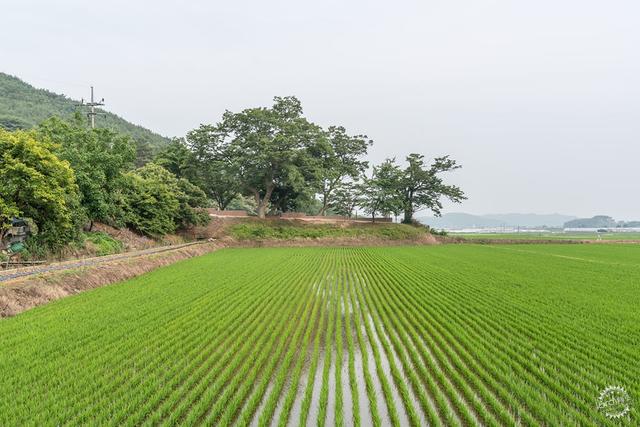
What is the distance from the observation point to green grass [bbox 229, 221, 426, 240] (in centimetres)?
3938

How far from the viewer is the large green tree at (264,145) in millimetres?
38406

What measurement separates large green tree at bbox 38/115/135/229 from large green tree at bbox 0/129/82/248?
3.38 meters

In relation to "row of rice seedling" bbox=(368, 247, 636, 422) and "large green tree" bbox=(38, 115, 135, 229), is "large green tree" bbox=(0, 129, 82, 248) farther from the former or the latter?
"row of rice seedling" bbox=(368, 247, 636, 422)

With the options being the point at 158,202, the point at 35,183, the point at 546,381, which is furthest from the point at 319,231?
the point at 546,381

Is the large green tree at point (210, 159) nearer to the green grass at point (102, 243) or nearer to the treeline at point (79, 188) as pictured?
the treeline at point (79, 188)

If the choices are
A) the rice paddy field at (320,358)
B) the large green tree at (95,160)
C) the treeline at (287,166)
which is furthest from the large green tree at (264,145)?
the rice paddy field at (320,358)

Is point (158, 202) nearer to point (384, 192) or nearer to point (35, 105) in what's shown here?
point (384, 192)

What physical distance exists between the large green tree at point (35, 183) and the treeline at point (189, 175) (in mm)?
41

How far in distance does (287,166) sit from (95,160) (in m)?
19.2

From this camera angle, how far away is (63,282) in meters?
12.6

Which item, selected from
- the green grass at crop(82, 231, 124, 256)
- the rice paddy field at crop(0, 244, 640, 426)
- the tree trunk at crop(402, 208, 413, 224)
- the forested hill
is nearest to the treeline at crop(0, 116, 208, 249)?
the green grass at crop(82, 231, 124, 256)

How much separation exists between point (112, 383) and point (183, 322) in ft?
11.5

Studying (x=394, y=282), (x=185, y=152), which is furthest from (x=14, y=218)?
(x=185, y=152)

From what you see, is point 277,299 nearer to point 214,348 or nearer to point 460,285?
point 214,348
